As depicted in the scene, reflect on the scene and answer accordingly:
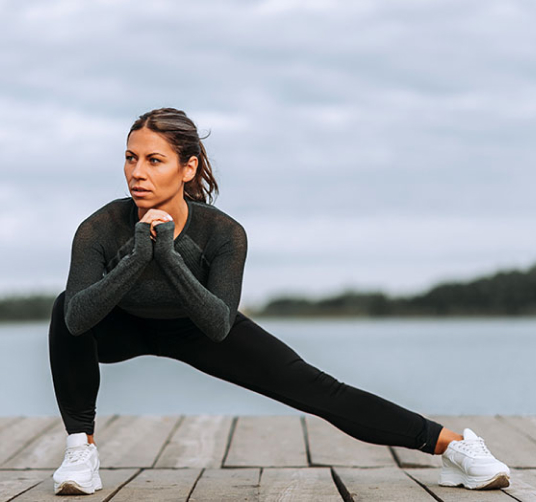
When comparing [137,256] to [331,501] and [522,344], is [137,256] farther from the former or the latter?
[522,344]

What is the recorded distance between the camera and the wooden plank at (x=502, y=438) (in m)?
3.19

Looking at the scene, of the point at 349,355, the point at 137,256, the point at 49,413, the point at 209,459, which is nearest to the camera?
the point at 137,256

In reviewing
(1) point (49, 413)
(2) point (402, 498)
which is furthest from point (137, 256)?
(1) point (49, 413)

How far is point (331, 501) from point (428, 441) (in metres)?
0.41

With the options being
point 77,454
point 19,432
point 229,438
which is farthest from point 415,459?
point 19,432

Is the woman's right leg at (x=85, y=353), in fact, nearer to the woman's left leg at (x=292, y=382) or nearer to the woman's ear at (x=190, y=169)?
the woman's left leg at (x=292, y=382)

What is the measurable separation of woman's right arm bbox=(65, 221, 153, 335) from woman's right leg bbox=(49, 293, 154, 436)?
0.13 meters

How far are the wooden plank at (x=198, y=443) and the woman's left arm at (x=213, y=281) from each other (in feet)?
3.11

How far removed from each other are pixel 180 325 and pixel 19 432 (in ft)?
5.37

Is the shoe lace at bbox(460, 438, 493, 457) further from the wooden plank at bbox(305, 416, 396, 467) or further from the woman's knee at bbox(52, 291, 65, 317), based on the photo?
the woman's knee at bbox(52, 291, 65, 317)

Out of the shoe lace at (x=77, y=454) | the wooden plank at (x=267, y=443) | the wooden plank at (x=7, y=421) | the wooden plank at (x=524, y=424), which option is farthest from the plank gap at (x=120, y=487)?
the wooden plank at (x=524, y=424)

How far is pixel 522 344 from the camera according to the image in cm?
1031

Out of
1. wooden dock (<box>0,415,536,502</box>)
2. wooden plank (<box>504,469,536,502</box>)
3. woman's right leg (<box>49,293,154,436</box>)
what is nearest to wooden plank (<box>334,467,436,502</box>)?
wooden dock (<box>0,415,536,502</box>)

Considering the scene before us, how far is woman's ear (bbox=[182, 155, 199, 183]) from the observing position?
251 centimetres
